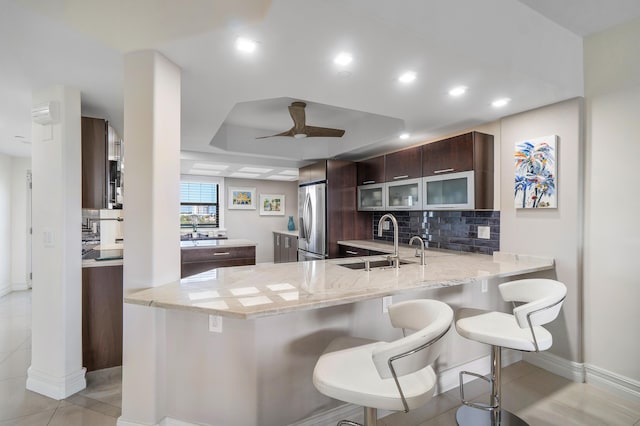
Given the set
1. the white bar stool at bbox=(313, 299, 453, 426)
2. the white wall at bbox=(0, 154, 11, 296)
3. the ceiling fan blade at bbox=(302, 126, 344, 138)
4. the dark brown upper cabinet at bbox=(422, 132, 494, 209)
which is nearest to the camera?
the white bar stool at bbox=(313, 299, 453, 426)

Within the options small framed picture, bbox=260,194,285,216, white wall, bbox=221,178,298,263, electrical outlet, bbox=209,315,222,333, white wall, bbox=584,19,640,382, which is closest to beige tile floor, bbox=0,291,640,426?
white wall, bbox=584,19,640,382

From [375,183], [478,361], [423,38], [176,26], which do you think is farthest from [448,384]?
[176,26]

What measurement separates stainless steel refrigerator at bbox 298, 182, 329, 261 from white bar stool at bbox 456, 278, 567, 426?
2.76 meters

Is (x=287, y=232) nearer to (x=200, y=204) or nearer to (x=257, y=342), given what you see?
(x=200, y=204)

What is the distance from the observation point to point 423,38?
5.54ft

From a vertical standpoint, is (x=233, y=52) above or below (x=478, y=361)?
above

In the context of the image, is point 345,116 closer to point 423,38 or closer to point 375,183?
point 375,183

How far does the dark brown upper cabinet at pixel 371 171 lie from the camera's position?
436 cm

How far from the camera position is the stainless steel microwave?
305 cm

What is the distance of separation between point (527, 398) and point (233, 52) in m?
3.13

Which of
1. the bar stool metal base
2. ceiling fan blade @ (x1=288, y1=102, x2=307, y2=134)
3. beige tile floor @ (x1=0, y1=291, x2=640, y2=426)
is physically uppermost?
ceiling fan blade @ (x1=288, y1=102, x2=307, y2=134)

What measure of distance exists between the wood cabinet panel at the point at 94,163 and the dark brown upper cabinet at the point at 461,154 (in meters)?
3.28

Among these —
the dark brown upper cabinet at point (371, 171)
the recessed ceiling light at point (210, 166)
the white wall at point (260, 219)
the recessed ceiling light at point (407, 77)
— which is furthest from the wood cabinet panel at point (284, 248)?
the recessed ceiling light at point (407, 77)

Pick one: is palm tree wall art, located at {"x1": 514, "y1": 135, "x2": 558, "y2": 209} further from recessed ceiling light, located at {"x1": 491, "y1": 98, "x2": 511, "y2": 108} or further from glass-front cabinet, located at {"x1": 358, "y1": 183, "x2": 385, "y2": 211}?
glass-front cabinet, located at {"x1": 358, "y1": 183, "x2": 385, "y2": 211}
